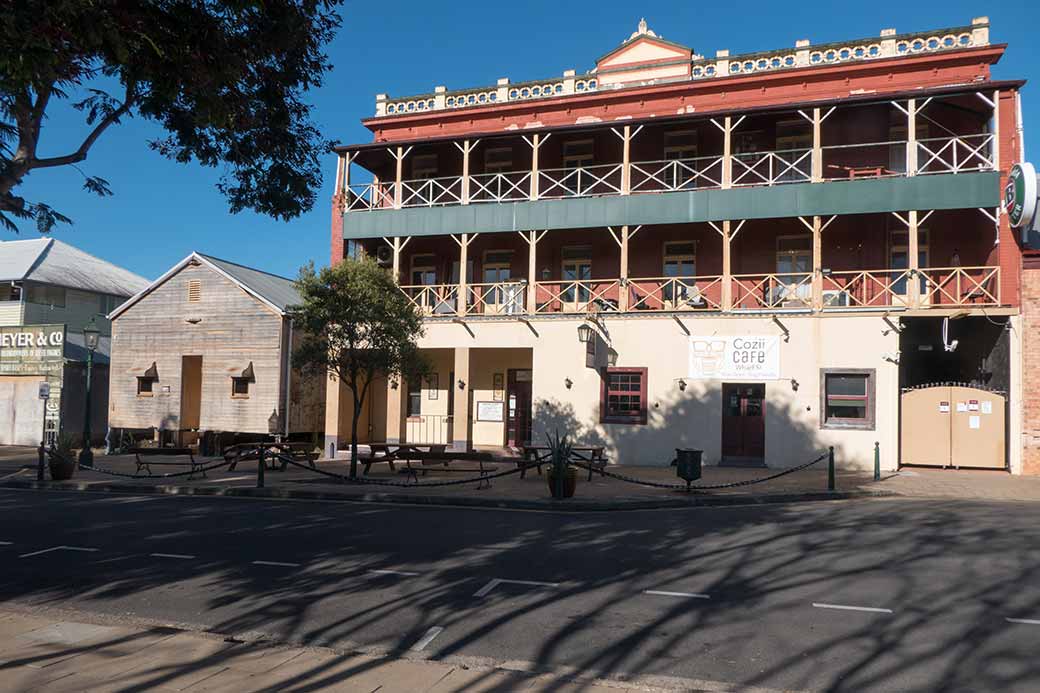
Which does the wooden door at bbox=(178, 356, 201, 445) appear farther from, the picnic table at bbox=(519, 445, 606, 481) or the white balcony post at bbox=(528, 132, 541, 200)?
the picnic table at bbox=(519, 445, 606, 481)

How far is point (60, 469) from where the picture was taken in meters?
16.6

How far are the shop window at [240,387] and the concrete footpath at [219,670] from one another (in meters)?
19.1

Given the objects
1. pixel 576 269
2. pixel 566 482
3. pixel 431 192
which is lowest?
pixel 566 482

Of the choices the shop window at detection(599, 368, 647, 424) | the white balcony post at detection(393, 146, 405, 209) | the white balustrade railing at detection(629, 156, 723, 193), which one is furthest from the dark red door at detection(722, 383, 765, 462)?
the white balcony post at detection(393, 146, 405, 209)

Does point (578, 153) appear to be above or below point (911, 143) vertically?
above

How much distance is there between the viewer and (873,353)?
59.7 feet

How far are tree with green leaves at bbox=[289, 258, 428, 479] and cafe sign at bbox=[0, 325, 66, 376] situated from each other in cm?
1489

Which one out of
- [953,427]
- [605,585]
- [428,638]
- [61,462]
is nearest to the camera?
[428,638]

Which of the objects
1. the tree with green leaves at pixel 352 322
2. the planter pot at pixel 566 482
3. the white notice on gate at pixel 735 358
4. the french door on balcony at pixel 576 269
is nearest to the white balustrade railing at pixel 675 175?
the french door on balcony at pixel 576 269

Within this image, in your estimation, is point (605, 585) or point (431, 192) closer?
point (605, 585)

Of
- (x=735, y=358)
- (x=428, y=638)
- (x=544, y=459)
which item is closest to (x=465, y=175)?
(x=735, y=358)

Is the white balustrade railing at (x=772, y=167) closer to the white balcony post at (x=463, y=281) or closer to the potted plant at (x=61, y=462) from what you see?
the white balcony post at (x=463, y=281)

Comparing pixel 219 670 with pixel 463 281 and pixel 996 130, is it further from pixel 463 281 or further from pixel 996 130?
pixel 996 130

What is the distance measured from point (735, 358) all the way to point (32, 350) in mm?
24366
